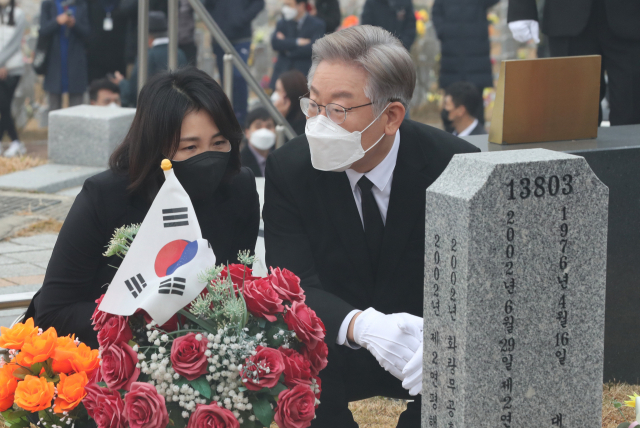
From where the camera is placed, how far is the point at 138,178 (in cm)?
290

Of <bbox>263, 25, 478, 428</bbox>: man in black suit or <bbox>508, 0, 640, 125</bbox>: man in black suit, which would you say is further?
<bbox>508, 0, 640, 125</bbox>: man in black suit

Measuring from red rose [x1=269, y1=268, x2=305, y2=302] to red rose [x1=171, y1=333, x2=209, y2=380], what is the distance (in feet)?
0.85

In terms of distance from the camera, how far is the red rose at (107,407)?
2.06 m

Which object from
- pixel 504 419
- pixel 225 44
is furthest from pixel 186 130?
pixel 225 44

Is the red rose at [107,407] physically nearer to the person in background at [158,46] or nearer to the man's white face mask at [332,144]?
the man's white face mask at [332,144]

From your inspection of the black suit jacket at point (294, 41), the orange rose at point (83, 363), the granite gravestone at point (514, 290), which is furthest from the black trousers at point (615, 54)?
the black suit jacket at point (294, 41)

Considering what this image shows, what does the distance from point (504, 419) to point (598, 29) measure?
3.23 meters

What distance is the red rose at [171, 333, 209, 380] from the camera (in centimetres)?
202

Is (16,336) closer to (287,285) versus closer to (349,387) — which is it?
(287,285)

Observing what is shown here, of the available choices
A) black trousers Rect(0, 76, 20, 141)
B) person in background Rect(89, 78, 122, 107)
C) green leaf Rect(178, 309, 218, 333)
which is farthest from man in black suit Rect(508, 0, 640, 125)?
black trousers Rect(0, 76, 20, 141)

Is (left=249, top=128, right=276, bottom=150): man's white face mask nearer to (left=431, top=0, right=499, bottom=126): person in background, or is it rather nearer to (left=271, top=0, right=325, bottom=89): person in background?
(left=271, top=0, right=325, bottom=89): person in background

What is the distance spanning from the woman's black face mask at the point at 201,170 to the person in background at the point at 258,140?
12.0 ft

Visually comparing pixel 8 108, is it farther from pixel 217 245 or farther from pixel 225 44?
pixel 217 245

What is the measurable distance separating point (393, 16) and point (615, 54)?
4296 mm
